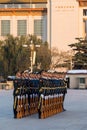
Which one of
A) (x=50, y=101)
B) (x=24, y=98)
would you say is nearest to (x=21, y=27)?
(x=50, y=101)

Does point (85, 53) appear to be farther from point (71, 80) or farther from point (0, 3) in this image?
point (0, 3)

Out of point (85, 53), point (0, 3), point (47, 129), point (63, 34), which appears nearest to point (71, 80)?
point (85, 53)

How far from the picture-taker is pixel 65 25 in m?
82.5

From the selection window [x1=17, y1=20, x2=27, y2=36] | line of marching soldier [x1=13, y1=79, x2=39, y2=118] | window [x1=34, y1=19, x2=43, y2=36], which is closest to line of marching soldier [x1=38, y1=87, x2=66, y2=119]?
line of marching soldier [x1=13, y1=79, x2=39, y2=118]

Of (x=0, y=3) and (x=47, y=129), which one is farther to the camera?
(x=0, y=3)

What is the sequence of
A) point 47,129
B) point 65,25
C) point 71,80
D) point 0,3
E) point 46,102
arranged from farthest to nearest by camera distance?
point 0,3, point 65,25, point 71,80, point 46,102, point 47,129

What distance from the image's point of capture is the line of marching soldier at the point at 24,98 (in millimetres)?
16891

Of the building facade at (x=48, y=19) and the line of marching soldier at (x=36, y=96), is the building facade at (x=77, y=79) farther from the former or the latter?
the line of marching soldier at (x=36, y=96)

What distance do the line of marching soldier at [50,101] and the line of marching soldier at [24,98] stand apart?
0.56 m

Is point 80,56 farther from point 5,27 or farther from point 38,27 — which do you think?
point 5,27

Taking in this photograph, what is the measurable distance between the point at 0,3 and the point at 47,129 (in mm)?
80028

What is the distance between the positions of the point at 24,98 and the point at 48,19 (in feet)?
222

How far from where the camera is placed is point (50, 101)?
18000 mm

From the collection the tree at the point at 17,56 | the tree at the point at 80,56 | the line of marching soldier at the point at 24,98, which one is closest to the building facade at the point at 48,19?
the tree at the point at 80,56
